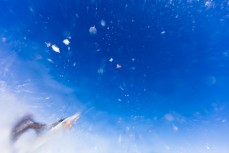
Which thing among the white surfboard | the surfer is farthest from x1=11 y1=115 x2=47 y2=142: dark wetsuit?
the white surfboard

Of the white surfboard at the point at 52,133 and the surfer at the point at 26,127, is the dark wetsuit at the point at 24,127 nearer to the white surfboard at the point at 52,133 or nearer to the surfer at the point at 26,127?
the surfer at the point at 26,127

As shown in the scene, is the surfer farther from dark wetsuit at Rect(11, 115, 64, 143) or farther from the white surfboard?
the white surfboard

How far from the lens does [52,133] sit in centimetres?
2014

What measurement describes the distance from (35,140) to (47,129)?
144 cm

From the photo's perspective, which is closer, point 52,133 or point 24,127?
point 52,133

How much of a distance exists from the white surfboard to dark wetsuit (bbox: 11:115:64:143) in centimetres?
66

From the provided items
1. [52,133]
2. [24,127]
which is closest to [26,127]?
[24,127]

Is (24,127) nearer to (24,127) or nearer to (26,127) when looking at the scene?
(24,127)

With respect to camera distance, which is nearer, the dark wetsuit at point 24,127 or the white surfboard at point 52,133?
the white surfboard at point 52,133

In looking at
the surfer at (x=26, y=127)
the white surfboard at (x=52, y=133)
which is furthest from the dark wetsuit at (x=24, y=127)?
the white surfboard at (x=52, y=133)

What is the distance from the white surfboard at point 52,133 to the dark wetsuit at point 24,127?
2.83 ft

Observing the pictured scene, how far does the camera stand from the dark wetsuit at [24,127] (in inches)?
793

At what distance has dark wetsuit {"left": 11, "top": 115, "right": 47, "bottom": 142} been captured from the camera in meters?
20.1

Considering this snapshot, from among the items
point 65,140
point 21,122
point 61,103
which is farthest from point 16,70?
point 65,140
